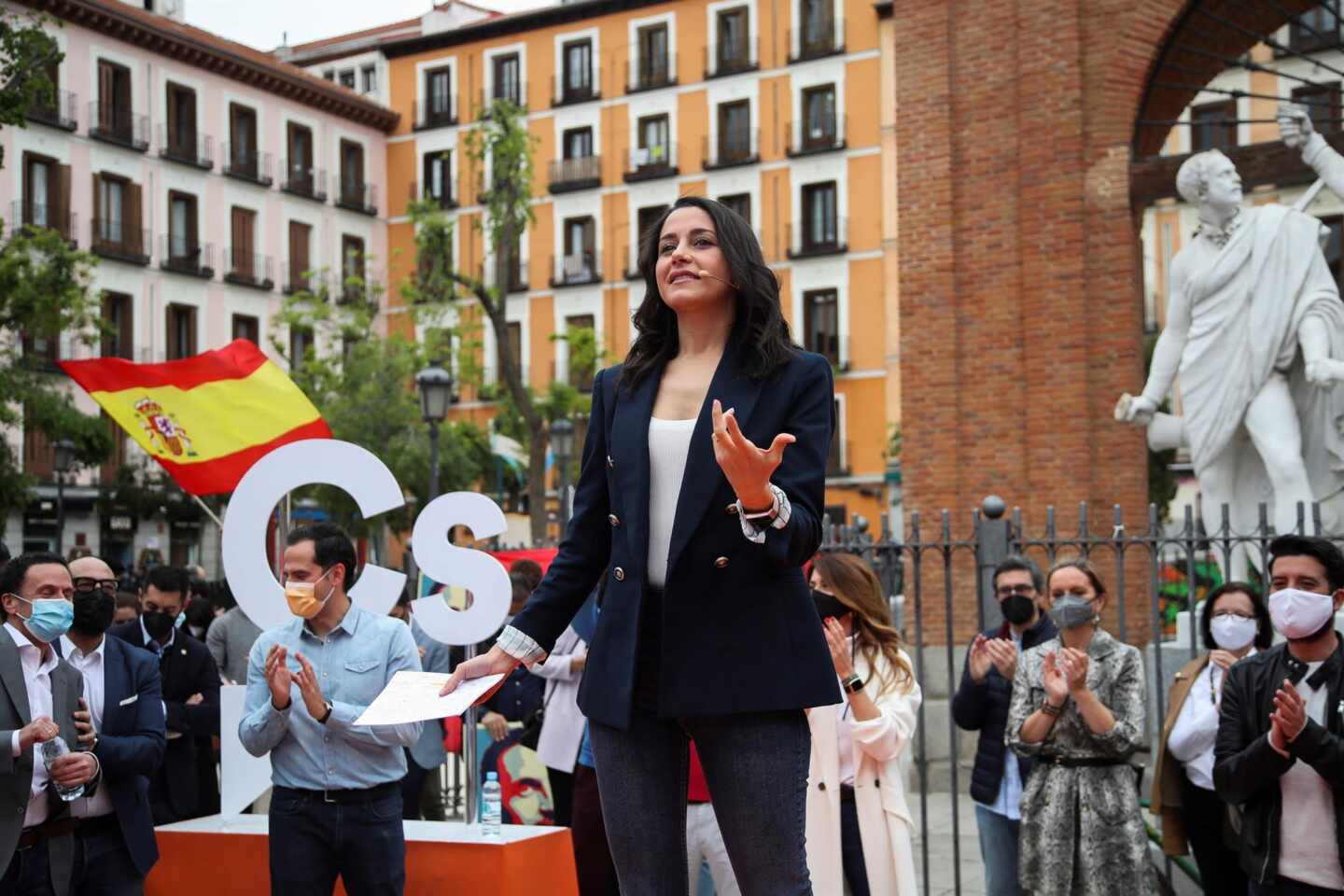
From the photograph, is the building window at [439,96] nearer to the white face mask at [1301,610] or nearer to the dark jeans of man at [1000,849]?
the dark jeans of man at [1000,849]

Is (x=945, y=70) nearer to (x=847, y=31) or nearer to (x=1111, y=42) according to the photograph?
(x=1111, y=42)

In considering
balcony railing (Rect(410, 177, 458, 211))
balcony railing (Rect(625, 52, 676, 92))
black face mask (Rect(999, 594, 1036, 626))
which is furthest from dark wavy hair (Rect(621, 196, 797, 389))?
balcony railing (Rect(410, 177, 458, 211))

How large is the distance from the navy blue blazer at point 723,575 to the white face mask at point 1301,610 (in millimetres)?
2483

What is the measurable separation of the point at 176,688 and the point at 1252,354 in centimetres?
761

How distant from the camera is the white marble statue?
438 inches

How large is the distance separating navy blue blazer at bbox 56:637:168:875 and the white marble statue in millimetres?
7564

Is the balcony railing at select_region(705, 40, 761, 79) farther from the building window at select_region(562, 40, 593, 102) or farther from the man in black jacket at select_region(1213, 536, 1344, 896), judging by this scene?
the man in black jacket at select_region(1213, 536, 1344, 896)

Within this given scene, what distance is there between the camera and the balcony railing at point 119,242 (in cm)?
4441

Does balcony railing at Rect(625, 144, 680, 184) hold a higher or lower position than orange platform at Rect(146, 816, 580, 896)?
higher

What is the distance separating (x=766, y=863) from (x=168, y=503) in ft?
136

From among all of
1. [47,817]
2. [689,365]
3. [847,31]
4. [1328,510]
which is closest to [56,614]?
[47,817]

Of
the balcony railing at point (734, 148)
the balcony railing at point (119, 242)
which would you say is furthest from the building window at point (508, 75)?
the balcony railing at point (119, 242)

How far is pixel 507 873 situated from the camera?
595 cm

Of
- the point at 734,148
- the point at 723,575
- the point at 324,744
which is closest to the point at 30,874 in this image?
the point at 324,744
